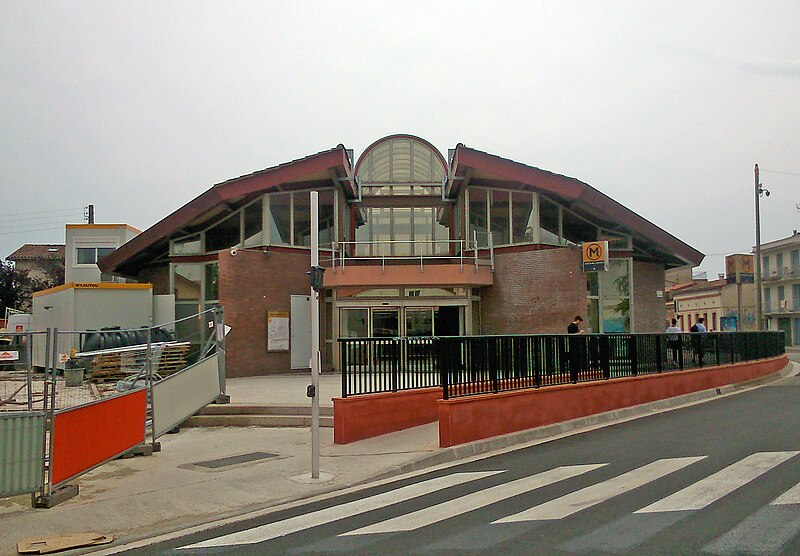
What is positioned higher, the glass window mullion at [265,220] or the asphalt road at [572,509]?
the glass window mullion at [265,220]

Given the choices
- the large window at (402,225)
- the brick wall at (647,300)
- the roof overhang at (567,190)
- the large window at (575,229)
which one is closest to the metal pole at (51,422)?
the roof overhang at (567,190)

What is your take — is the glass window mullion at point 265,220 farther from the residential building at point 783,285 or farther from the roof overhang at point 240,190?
the residential building at point 783,285

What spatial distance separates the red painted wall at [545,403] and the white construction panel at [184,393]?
4.52 meters

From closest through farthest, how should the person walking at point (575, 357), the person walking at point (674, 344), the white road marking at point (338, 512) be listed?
1. the white road marking at point (338, 512)
2. the person walking at point (575, 357)
3. the person walking at point (674, 344)

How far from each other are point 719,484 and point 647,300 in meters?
19.0

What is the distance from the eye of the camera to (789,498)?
7.10 meters

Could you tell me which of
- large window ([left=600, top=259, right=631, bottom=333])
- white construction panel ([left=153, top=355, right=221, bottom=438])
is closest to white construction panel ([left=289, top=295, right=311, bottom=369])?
white construction panel ([left=153, top=355, right=221, bottom=438])

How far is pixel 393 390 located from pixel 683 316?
64056 mm

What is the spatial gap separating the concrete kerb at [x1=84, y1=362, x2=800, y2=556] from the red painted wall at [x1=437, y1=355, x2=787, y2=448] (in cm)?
16

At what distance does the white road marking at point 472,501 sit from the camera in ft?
22.2

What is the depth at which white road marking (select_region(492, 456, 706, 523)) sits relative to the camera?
6918 mm

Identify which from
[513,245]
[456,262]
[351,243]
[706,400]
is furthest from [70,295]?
[706,400]

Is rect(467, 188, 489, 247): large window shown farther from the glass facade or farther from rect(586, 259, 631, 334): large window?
the glass facade

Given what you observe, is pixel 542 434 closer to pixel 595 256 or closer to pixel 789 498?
pixel 789 498
